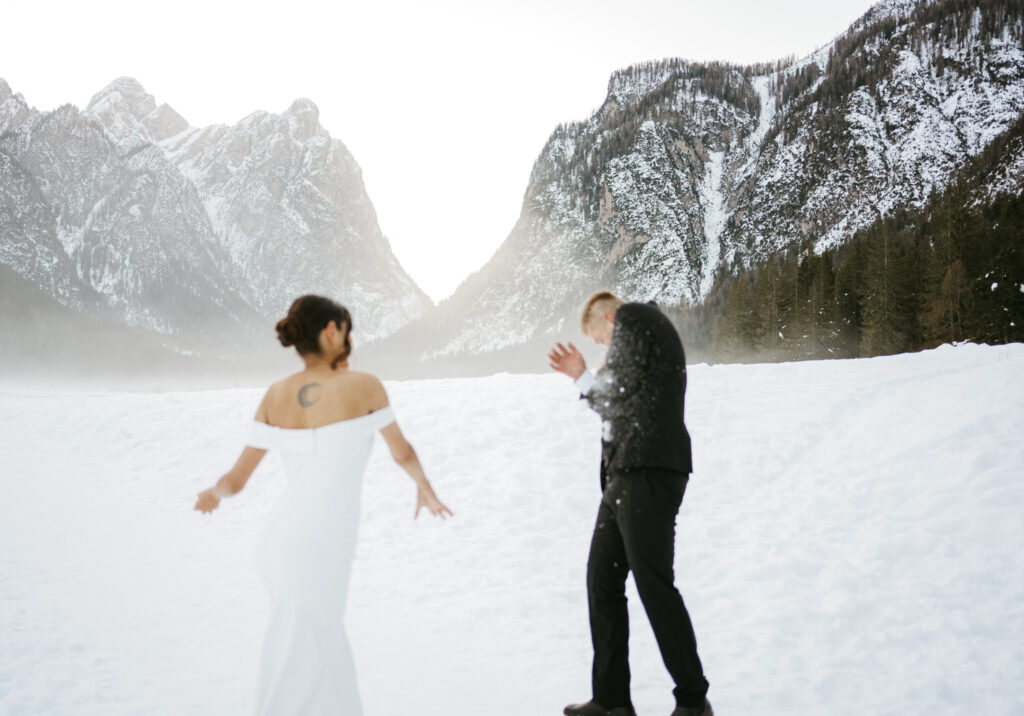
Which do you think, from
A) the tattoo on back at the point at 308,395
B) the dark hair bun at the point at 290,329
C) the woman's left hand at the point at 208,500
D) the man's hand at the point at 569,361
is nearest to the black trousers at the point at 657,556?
the man's hand at the point at 569,361

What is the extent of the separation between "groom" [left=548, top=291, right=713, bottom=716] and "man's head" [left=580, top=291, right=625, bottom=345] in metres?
0.17

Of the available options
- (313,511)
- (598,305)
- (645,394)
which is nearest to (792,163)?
(598,305)

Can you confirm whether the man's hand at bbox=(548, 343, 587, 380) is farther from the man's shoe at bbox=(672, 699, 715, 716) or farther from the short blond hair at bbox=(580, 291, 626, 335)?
the man's shoe at bbox=(672, 699, 715, 716)

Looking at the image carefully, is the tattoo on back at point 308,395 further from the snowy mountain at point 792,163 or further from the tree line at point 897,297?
the snowy mountain at point 792,163

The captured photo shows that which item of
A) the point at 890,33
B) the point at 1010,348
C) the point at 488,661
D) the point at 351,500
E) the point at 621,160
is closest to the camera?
the point at 351,500

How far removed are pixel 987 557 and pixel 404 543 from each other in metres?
5.87

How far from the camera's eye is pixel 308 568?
2820 millimetres

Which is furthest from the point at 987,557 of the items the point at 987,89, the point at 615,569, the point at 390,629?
the point at 987,89

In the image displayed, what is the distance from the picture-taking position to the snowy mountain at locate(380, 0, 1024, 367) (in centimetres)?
13775

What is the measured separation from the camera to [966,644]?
13.7ft

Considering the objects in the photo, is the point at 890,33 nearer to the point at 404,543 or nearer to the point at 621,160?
the point at 621,160

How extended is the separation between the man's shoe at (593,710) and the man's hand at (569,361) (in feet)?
6.07

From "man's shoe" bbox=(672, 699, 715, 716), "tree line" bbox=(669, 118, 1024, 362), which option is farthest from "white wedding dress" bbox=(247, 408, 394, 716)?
"tree line" bbox=(669, 118, 1024, 362)

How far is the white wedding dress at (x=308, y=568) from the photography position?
2.79 meters
